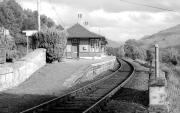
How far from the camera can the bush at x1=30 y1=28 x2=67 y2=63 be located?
2626 cm

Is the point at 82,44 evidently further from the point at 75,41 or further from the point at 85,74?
the point at 85,74

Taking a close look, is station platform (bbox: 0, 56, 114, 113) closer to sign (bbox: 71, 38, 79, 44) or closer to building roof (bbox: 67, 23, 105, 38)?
building roof (bbox: 67, 23, 105, 38)

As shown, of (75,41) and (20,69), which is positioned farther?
(75,41)

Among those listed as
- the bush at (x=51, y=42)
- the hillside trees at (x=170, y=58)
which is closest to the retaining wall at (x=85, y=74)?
the bush at (x=51, y=42)

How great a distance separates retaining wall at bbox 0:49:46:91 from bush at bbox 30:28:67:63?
71 centimetres

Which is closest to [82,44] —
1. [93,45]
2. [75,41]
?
[75,41]

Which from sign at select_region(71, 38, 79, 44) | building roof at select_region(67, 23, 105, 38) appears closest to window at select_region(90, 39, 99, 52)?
building roof at select_region(67, 23, 105, 38)

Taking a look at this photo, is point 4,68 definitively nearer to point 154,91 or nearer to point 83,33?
point 154,91

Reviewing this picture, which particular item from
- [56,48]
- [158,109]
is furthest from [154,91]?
[56,48]

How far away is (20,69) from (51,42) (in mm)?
7021

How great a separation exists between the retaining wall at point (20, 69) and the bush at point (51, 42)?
2.33 ft

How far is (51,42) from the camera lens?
1038 inches

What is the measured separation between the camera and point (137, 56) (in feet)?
343

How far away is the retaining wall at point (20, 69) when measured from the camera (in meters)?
17.4
